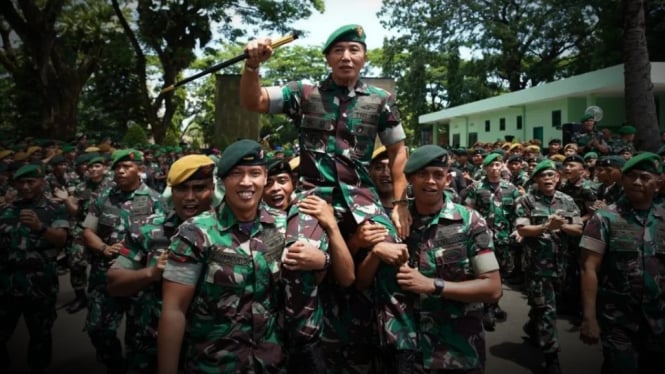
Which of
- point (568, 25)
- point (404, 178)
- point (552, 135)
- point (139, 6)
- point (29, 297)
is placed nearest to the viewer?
point (404, 178)

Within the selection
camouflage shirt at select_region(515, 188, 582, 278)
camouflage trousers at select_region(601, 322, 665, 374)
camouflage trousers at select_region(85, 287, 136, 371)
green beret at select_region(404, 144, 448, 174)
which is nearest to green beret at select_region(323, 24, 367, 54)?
green beret at select_region(404, 144, 448, 174)

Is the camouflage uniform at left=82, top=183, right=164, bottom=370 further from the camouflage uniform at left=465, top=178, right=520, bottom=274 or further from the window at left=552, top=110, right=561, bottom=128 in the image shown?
the window at left=552, top=110, right=561, bottom=128

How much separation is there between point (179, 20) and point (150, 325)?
2198 centimetres

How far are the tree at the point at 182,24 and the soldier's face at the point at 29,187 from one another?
18555 millimetres

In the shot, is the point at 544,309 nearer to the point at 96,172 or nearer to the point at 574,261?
the point at 574,261

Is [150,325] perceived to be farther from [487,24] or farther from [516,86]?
[516,86]

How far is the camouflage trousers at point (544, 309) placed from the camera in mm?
5172

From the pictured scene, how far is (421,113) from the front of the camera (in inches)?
1572

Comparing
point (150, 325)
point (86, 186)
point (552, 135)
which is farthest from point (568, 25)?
point (150, 325)

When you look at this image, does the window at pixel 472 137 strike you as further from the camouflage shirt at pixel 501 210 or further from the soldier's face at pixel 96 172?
the soldier's face at pixel 96 172

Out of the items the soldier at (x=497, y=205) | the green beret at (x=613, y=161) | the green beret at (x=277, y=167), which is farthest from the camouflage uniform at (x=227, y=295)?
the green beret at (x=613, y=161)

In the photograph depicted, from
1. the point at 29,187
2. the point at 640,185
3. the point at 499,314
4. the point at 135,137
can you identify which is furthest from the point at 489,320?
the point at 135,137

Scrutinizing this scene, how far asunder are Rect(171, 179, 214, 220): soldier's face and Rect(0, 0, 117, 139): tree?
1962cm

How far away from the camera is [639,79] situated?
1027 centimetres
